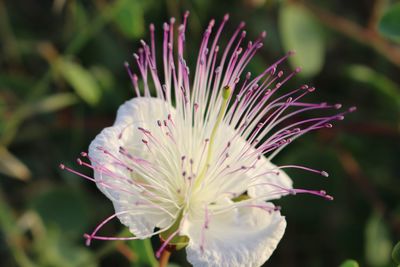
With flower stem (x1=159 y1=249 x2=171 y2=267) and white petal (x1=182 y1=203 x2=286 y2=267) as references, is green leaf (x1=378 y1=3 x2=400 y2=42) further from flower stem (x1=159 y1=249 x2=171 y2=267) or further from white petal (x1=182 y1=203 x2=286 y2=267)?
flower stem (x1=159 y1=249 x2=171 y2=267)

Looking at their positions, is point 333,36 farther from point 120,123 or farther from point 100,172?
point 100,172

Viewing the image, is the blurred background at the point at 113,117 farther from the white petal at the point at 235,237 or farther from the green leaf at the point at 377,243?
the white petal at the point at 235,237

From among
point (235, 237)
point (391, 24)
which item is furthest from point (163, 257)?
point (391, 24)

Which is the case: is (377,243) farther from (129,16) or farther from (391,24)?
(129,16)

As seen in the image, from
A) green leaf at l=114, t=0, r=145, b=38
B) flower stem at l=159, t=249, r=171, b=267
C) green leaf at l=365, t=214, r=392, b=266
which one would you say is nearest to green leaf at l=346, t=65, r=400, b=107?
green leaf at l=365, t=214, r=392, b=266

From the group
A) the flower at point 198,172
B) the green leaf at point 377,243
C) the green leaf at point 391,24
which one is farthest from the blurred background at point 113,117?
the flower at point 198,172

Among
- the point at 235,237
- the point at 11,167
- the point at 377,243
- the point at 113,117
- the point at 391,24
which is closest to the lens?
the point at 235,237

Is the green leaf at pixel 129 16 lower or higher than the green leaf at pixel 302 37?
higher
